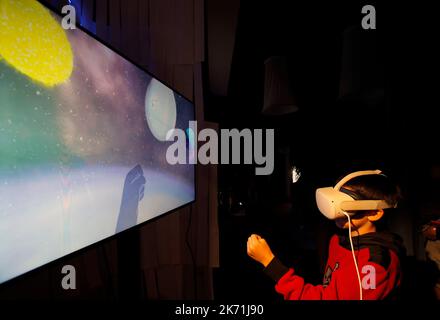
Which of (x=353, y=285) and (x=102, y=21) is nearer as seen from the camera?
(x=353, y=285)

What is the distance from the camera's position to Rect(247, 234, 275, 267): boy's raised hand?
0.91 metres

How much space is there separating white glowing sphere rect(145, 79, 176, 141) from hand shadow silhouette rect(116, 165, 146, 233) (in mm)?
236

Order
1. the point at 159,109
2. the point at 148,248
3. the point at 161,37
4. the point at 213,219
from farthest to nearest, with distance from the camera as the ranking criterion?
the point at 213,219 → the point at 161,37 → the point at 148,248 → the point at 159,109

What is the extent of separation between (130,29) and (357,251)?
157 centimetres

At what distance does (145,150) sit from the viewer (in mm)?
1055

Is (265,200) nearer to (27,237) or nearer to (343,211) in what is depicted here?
(343,211)

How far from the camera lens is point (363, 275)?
2.47 ft

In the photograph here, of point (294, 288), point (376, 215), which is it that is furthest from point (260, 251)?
point (376, 215)

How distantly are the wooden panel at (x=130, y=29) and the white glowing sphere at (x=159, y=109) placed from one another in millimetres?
355

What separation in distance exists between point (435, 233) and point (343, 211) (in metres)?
0.81

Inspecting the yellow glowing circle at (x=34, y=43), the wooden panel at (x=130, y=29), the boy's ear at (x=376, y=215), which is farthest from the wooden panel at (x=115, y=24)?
the boy's ear at (x=376, y=215)

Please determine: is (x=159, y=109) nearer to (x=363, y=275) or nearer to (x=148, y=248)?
(x=148, y=248)

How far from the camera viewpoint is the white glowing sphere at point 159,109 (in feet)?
3.60

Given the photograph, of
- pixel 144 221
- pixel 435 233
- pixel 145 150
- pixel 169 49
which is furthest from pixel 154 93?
pixel 435 233
